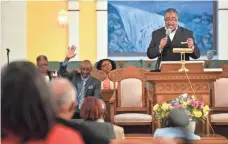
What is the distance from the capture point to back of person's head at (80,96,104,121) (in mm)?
2660

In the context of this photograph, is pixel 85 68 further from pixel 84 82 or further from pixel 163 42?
pixel 163 42

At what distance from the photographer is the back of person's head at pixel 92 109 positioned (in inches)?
105

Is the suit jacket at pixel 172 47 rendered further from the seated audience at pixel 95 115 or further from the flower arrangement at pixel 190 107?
the seated audience at pixel 95 115

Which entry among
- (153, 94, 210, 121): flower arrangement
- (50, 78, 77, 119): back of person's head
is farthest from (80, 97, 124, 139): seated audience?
(153, 94, 210, 121): flower arrangement

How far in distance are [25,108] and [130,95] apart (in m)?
5.07

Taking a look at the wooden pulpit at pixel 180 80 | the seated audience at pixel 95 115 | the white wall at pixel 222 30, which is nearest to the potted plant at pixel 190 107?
the wooden pulpit at pixel 180 80

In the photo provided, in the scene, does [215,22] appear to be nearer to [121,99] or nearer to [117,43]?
[117,43]

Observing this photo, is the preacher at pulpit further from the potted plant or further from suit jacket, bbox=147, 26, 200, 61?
the potted plant

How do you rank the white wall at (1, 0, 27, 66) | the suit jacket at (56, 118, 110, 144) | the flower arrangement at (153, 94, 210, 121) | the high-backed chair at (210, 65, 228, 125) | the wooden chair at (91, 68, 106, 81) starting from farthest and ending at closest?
the white wall at (1, 0, 27, 66) → the wooden chair at (91, 68, 106, 81) → the high-backed chair at (210, 65, 228, 125) → the flower arrangement at (153, 94, 210, 121) → the suit jacket at (56, 118, 110, 144)

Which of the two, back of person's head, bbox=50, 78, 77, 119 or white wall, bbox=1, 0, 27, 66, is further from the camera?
white wall, bbox=1, 0, 27, 66

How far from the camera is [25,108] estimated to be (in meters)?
1.25

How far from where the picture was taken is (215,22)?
1068 cm

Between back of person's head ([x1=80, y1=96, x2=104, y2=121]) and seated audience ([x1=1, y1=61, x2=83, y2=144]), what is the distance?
136 centimetres

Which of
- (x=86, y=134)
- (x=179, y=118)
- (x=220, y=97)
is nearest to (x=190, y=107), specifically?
(x=220, y=97)
